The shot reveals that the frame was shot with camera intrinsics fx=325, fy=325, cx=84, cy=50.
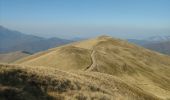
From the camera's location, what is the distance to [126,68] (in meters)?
112

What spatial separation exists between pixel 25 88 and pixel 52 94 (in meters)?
3.14

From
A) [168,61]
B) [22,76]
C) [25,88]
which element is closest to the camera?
[25,88]

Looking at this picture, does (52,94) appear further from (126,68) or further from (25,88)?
(126,68)

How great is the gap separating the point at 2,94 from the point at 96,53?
9274 centimetres

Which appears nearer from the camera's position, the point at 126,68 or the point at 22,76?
the point at 22,76

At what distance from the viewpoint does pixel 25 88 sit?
32281mm

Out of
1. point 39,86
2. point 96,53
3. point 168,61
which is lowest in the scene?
point 168,61

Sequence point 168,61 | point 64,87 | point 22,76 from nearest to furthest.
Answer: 1. point 22,76
2. point 64,87
3. point 168,61

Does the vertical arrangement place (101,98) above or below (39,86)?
below

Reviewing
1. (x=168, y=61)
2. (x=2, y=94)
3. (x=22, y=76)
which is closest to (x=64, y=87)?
(x=22, y=76)

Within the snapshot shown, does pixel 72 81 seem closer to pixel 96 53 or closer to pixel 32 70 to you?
pixel 32 70

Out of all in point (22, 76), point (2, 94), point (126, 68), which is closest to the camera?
point (2, 94)

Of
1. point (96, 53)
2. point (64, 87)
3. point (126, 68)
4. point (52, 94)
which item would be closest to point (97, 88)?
point (64, 87)

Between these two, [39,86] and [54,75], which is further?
[54,75]
